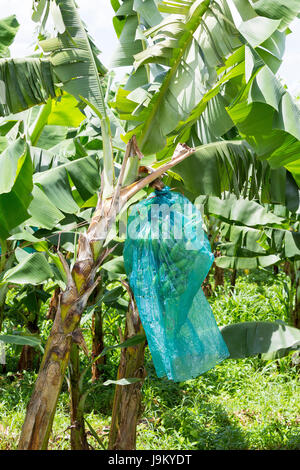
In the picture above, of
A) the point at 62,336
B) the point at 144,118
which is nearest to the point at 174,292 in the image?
the point at 62,336

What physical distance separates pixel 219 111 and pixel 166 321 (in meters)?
1.32

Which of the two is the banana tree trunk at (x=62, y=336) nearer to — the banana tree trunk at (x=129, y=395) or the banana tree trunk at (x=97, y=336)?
the banana tree trunk at (x=129, y=395)

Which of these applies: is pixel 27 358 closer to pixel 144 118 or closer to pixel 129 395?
pixel 129 395

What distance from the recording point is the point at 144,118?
2523mm

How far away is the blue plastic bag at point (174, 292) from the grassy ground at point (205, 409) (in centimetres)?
177

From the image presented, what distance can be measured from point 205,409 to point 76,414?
1596mm

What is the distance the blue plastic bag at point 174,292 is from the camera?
2207 millimetres

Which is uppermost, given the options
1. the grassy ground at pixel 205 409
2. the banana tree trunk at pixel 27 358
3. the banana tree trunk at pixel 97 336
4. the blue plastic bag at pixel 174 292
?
the blue plastic bag at pixel 174 292

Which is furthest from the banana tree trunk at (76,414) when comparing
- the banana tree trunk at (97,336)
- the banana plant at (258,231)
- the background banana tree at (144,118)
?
the banana tree trunk at (97,336)

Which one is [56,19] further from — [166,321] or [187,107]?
[166,321]

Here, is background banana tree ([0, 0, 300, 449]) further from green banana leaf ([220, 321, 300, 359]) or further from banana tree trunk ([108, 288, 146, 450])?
green banana leaf ([220, 321, 300, 359])

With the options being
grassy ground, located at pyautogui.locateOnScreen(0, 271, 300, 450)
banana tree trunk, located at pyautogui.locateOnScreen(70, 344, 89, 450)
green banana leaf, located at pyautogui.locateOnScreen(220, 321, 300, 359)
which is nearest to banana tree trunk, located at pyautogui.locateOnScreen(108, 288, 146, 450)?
banana tree trunk, located at pyautogui.locateOnScreen(70, 344, 89, 450)

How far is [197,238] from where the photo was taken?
2.25 meters
